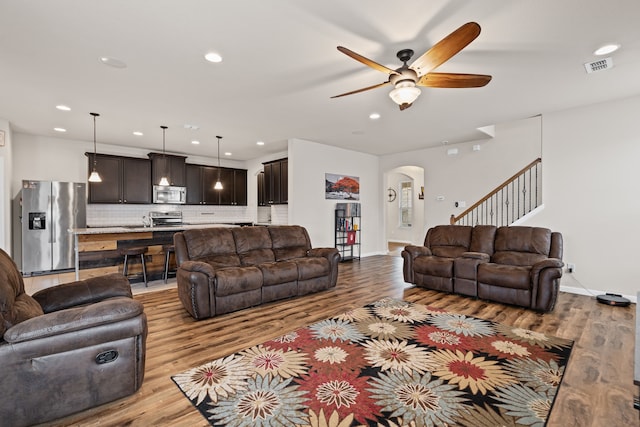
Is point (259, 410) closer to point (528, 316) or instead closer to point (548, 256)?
point (528, 316)

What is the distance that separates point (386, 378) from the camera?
2.22 meters

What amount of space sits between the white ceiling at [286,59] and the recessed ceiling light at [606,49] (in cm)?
7

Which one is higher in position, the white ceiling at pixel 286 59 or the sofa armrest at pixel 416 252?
the white ceiling at pixel 286 59

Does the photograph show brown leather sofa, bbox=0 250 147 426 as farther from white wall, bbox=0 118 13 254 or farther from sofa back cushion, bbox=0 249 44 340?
white wall, bbox=0 118 13 254

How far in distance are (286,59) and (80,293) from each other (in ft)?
9.36

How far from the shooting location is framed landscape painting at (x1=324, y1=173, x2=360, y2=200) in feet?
23.6

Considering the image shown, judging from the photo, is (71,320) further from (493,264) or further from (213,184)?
(213,184)

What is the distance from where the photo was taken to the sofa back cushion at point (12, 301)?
5.54 feet

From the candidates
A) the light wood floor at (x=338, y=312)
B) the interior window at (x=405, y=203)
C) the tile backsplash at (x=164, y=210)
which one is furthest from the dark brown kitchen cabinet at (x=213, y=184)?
the interior window at (x=405, y=203)

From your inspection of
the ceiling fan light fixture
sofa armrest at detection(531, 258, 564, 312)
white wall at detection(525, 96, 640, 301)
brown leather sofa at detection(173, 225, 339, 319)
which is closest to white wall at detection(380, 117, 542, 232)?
white wall at detection(525, 96, 640, 301)

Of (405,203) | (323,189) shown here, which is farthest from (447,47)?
→ (405,203)

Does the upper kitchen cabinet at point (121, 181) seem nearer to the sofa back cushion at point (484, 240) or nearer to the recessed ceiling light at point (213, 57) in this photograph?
the recessed ceiling light at point (213, 57)

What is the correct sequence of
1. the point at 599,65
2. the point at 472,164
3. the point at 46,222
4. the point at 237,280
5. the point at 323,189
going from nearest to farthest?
the point at 599,65 < the point at 237,280 < the point at 46,222 < the point at 472,164 < the point at 323,189

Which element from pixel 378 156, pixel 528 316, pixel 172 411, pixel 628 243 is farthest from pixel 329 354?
pixel 378 156
